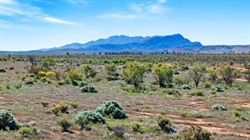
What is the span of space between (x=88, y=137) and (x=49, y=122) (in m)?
3.86

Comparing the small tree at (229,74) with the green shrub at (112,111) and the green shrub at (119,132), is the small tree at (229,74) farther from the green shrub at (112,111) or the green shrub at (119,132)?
the green shrub at (119,132)

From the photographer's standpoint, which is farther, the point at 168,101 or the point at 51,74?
the point at 51,74

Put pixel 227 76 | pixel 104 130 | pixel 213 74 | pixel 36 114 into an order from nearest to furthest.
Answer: pixel 104 130 < pixel 36 114 < pixel 227 76 < pixel 213 74

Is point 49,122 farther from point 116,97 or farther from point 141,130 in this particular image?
point 116,97

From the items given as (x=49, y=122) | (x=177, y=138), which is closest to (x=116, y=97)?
(x=49, y=122)

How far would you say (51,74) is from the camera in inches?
2352

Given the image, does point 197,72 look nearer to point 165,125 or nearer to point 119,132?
point 165,125

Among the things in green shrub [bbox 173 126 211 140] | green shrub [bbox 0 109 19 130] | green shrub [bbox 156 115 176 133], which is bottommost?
green shrub [bbox 156 115 176 133]

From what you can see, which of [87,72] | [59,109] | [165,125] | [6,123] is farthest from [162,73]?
[6,123]

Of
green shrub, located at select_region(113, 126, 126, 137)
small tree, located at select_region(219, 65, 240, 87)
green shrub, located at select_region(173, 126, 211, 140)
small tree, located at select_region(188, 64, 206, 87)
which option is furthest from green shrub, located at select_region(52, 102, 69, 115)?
small tree, located at select_region(219, 65, 240, 87)

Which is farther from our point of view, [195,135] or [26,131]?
[26,131]

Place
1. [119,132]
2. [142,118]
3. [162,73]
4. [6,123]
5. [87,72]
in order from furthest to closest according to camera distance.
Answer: [87,72] < [162,73] < [142,118] < [6,123] < [119,132]

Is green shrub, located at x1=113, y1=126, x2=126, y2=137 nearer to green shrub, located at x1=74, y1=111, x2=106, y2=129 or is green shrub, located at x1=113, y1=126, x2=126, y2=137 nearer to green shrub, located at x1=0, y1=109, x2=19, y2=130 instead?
green shrub, located at x1=74, y1=111, x2=106, y2=129

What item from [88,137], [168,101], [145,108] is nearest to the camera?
[88,137]
